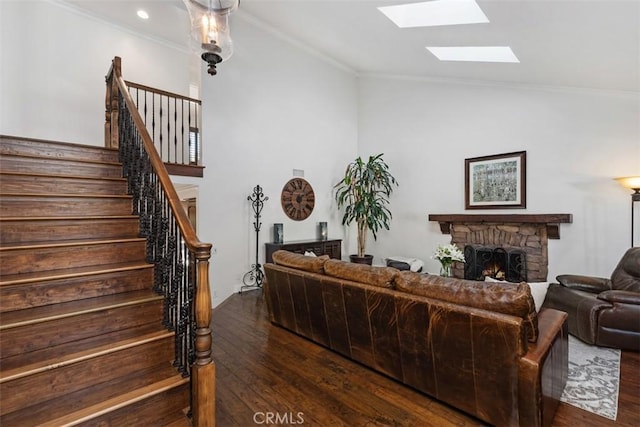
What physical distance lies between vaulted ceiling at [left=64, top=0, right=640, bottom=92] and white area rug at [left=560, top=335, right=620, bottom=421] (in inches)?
117

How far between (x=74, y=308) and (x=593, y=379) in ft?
12.7

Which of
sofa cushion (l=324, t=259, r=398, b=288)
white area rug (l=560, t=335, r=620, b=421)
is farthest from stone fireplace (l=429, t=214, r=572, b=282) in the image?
sofa cushion (l=324, t=259, r=398, b=288)

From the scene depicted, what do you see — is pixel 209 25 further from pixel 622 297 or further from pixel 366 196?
pixel 622 297

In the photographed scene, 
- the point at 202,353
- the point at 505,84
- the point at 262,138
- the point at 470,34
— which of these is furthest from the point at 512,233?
the point at 202,353

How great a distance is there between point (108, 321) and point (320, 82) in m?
5.74

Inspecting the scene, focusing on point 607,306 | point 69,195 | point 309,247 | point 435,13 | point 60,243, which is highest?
point 435,13

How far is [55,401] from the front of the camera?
5.15 ft

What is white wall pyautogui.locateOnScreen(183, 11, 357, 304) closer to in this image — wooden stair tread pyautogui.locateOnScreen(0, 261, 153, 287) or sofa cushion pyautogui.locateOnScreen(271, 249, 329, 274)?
sofa cushion pyautogui.locateOnScreen(271, 249, 329, 274)

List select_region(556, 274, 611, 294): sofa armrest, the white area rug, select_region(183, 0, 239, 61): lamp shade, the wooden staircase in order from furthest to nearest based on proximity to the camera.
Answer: select_region(556, 274, 611, 294): sofa armrest < select_region(183, 0, 239, 61): lamp shade < the white area rug < the wooden staircase

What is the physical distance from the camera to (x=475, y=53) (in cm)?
432

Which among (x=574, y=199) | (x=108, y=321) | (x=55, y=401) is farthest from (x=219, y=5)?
(x=574, y=199)

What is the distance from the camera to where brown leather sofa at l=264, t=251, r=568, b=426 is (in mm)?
1704

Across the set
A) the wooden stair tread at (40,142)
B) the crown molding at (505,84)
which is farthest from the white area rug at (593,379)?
the wooden stair tread at (40,142)

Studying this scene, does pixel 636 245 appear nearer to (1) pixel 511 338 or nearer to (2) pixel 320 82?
(1) pixel 511 338
